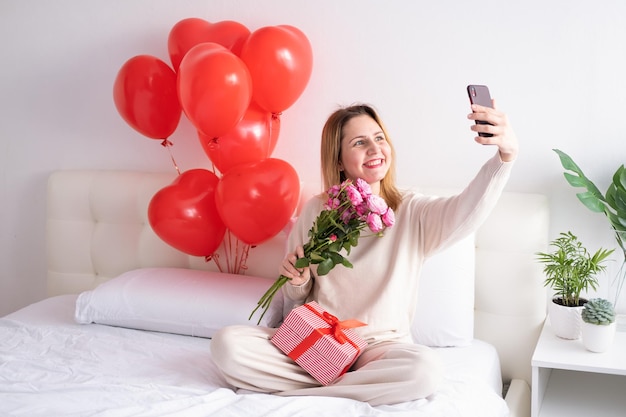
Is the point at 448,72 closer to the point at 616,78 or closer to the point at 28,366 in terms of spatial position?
the point at 616,78

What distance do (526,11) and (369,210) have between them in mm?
943

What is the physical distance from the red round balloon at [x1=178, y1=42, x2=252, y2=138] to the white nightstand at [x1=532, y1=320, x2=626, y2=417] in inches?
44.2

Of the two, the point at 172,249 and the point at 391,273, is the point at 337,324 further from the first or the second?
the point at 172,249

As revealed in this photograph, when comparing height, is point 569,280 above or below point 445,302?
above

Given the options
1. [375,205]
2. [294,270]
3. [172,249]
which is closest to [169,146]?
[172,249]

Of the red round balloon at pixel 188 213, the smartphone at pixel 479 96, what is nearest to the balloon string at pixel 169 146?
the red round balloon at pixel 188 213

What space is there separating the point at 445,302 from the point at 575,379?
→ 19.7 inches

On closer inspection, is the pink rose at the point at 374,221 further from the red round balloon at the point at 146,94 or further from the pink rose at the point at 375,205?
the red round balloon at the point at 146,94

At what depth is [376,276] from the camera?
2.20 metres

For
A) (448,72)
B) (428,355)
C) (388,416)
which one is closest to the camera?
(388,416)

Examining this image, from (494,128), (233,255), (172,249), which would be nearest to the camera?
(494,128)

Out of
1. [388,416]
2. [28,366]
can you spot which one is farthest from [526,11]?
[28,366]

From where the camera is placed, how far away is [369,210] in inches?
77.3

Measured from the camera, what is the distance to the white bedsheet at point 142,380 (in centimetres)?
182
